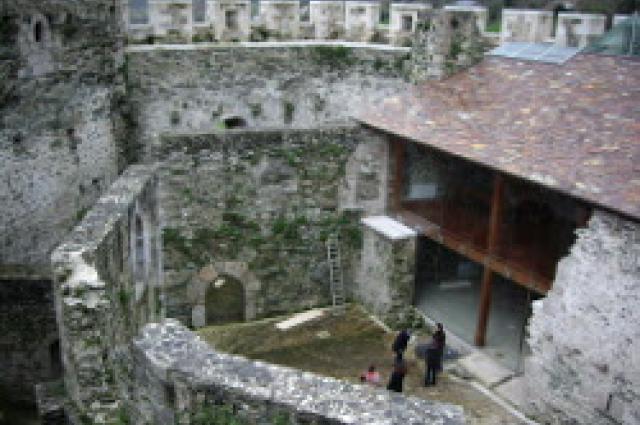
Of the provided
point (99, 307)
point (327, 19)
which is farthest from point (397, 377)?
point (327, 19)

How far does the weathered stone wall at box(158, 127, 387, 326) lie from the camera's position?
12.4 meters

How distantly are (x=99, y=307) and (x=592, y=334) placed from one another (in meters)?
5.98

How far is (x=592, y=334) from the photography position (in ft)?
29.6

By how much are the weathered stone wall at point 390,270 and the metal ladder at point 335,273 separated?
603 millimetres

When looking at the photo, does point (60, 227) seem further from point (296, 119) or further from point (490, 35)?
point (490, 35)

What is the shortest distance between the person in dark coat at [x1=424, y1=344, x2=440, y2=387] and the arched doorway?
4.01 meters

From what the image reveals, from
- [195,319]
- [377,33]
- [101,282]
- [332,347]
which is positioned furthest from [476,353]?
[377,33]

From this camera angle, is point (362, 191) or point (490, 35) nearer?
point (362, 191)

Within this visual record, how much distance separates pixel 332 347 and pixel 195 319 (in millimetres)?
2646

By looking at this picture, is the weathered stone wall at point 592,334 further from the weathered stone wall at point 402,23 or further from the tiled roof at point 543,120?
the weathered stone wall at point 402,23

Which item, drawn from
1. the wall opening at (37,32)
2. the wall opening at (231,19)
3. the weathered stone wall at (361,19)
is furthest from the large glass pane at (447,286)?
the wall opening at (37,32)

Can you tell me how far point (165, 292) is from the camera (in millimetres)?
12711

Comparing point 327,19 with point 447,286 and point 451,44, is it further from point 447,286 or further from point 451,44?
point 447,286

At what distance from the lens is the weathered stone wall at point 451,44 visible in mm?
13438
